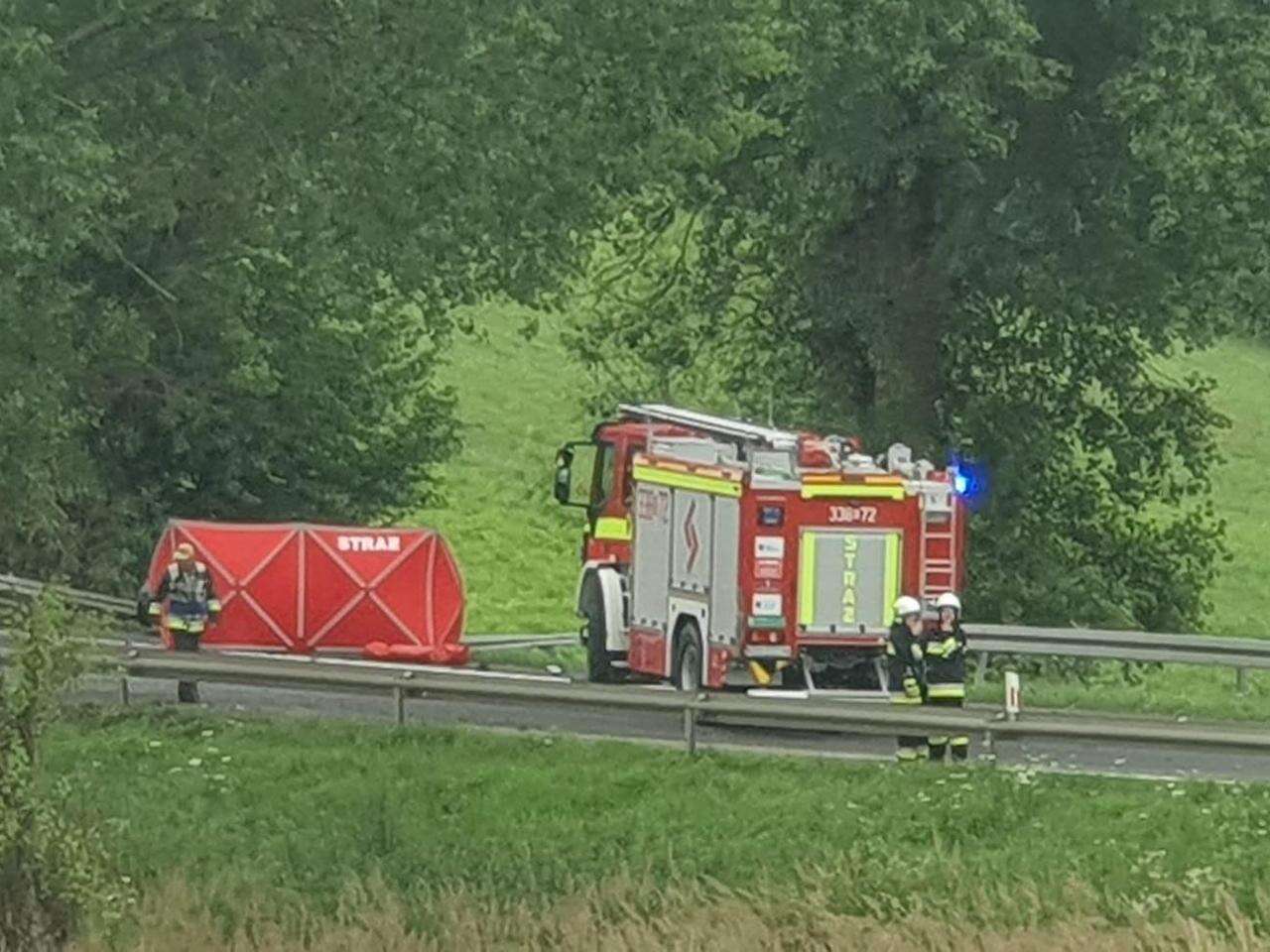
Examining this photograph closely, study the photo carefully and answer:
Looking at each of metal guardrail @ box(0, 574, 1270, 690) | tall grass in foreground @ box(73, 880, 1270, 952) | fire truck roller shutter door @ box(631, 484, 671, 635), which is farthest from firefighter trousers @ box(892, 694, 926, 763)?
metal guardrail @ box(0, 574, 1270, 690)

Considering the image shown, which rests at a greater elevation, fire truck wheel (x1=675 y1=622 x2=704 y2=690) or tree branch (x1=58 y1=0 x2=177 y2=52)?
tree branch (x1=58 y1=0 x2=177 y2=52)

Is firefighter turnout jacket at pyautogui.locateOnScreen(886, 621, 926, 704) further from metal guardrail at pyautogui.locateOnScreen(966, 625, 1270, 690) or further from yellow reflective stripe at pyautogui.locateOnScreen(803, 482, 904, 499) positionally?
metal guardrail at pyautogui.locateOnScreen(966, 625, 1270, 690)

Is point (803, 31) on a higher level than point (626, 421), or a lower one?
higher

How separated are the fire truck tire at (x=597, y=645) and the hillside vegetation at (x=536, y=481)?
5052mm

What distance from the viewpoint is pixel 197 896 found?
18.6 meters

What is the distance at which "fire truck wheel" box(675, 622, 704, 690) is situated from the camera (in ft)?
86.2

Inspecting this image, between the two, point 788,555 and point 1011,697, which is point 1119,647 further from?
point 1011,697

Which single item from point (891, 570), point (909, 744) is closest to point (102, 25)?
point (891, 570)

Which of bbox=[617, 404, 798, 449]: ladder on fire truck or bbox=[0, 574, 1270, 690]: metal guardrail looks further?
bbox=[0, 574, 1270, 690]: metal guardrail

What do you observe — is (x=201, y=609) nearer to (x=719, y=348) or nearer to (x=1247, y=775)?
(x=1247, y=775)

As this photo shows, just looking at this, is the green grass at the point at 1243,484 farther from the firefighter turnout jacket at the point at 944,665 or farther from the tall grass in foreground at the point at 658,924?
the tall grass in foreground at the point at 658,924

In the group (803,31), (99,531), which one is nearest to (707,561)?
(803,31)

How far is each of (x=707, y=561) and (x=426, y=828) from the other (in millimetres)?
5367

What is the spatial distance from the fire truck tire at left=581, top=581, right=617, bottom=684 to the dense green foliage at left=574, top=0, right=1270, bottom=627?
6270mm
